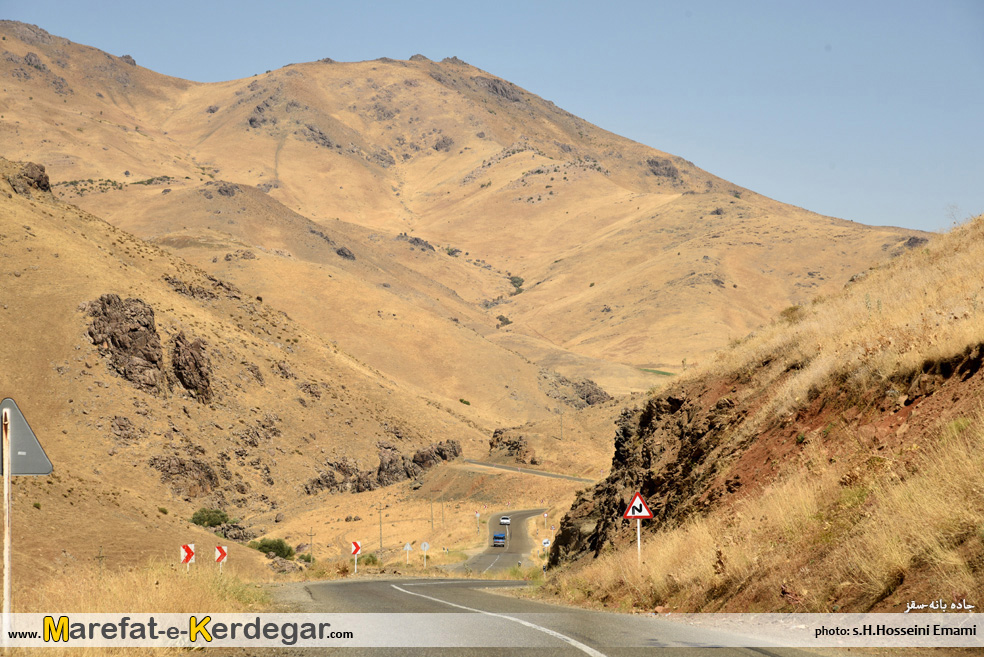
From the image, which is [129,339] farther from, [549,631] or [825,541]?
[825,541]

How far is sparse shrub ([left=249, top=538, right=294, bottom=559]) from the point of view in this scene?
174ft

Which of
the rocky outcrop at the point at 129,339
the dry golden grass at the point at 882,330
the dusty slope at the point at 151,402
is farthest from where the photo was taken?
the rocky outcrop at the point at 129,339

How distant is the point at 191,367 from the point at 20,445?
64.2 m

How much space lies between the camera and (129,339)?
67.1m

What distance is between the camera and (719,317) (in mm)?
170375

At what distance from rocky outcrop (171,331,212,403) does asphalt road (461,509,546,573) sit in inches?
981

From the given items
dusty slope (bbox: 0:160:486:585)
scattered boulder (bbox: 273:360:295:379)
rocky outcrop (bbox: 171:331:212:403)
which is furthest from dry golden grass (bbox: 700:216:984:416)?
scattered boulder (bbox: 273:360:295:379)

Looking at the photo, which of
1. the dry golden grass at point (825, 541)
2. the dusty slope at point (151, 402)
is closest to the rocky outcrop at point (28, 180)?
the dusty slope at point (151, 402)

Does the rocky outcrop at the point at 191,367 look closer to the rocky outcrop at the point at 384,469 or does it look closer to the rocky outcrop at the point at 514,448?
the rocky outcrop at the point at 384,469

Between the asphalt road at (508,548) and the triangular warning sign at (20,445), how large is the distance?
38.4m

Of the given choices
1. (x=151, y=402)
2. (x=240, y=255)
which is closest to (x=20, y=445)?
(x=151, y=402)

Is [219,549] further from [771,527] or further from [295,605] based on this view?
[771,527]

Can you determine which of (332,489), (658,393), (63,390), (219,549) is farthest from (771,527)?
(332,489)

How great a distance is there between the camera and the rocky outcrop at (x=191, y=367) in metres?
69.9
